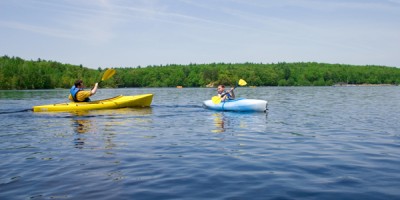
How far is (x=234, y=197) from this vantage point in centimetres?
438

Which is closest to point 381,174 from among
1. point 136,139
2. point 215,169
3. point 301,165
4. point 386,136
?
point 301,165

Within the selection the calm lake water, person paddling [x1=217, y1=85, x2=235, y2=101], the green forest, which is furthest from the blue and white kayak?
the green forest

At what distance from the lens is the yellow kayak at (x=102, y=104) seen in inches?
663

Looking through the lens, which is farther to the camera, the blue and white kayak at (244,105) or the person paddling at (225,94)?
the person paddling at (225,94)

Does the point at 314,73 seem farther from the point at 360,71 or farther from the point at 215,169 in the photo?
the point at 215,169

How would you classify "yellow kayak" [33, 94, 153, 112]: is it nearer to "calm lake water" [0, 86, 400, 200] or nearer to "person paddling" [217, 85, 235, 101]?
"person paddling" [217, 85, 235, 101]

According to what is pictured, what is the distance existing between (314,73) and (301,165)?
129 metres

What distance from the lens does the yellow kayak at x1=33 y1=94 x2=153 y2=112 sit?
16828mm

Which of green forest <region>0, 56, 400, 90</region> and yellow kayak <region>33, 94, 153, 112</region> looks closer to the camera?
yellow kayak <region>33, 94, 153, 112</region>

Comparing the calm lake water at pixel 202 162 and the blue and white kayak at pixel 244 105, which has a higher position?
the blue and white kayak at pixel 244 105

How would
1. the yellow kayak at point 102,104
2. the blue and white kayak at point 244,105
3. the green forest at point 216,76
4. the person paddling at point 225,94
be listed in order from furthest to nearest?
1. the green forest at point 216,76
2. the yellow kayak at point 102,104
3. the person paddling at point 225,94
4. the blue and white kayak at point 244,105

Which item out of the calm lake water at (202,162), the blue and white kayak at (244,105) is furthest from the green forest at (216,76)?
the calm lake water at (202,162)

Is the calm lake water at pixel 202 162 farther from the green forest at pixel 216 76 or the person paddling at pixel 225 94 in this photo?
the green forest at pixel 216 76

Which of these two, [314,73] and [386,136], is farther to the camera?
[314,73]
